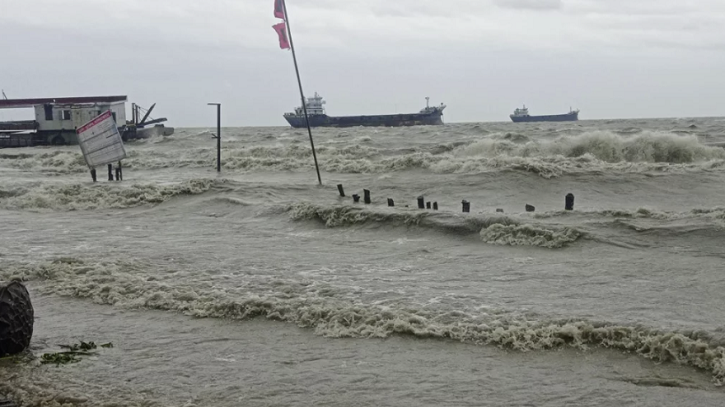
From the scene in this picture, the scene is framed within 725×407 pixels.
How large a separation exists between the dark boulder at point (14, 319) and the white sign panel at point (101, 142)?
18606mm

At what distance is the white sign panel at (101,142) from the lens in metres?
24.0

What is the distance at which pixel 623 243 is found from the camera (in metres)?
11.4

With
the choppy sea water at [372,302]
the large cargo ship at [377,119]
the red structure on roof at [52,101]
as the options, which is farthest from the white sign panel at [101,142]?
the large cargo ship at [377,119]

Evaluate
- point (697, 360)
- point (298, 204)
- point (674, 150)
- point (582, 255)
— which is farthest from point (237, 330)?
point (674, 150)

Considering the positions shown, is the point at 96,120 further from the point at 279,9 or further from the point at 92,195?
the point at 279,9

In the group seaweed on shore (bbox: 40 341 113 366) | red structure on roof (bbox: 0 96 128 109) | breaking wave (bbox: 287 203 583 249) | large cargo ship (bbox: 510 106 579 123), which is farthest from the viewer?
large cargo ship (bbox: 510 106 579 123)

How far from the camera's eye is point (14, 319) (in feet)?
20.0

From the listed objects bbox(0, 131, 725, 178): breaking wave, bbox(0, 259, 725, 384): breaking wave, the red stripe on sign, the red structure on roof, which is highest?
the red structure on roof

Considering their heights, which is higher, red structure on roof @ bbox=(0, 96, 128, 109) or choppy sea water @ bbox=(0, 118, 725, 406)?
red structure on roof @ bbox=(0, 96, 128, 109)

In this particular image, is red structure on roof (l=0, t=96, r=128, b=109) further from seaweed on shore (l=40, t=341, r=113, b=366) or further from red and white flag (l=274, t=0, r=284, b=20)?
seaweed on shore (l=40, t=341, r=113, b=366)

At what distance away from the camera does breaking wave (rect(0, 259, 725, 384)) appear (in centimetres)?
621

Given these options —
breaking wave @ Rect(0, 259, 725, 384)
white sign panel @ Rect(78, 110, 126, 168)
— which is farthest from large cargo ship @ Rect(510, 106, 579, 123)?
breaking wave @ Rect(0, 259, 725, 384)

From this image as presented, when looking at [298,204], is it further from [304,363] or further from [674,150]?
[674,150]

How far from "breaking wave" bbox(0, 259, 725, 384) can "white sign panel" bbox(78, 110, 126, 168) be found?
1507cm
